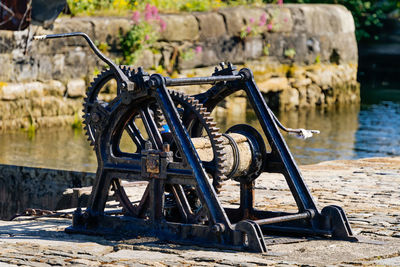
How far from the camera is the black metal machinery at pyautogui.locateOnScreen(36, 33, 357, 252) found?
5.41 m

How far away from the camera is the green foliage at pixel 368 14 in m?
25.8

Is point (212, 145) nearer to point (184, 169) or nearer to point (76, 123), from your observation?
point (184, 169)

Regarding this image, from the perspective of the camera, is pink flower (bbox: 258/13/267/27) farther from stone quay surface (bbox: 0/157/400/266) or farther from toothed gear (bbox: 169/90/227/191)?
toothed gear (bbox: 169/90/227/191)

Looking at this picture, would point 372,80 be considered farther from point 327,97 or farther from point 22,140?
point 22,140

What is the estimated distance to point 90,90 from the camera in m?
6.03

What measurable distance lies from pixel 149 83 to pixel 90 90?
0.62 metres

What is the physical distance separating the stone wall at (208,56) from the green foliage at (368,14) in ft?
20.7

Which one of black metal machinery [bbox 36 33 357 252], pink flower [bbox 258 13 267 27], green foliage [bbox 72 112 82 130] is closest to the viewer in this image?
black metal machinery [bbox 36 33 357 252]

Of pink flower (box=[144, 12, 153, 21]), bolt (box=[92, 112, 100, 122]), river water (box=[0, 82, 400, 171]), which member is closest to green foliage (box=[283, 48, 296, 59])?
river water (box=[0, 82, 400, 171])

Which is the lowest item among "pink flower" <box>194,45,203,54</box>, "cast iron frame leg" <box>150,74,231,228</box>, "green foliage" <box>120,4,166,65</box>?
"cast iron frame leg" <box>150,74,231,228</box>

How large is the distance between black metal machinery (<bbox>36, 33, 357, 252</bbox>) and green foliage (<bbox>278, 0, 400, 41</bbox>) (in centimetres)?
1872

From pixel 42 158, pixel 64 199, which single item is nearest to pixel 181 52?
pixel 42 158

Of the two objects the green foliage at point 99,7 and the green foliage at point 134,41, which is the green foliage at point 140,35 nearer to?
the green foliage at point 134,41

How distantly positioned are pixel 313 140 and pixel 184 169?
347 inches
